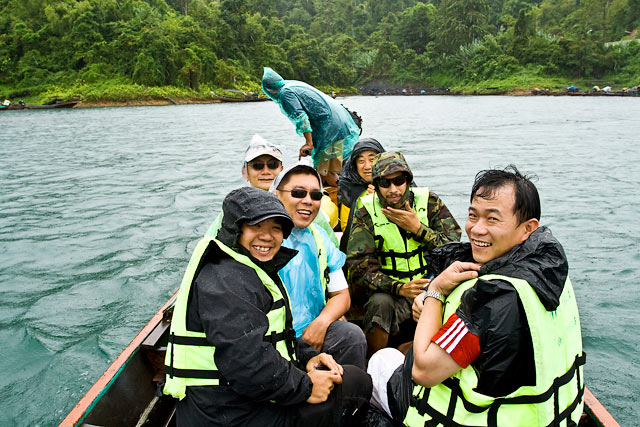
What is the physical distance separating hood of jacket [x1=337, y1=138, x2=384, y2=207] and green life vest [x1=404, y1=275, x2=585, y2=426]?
2.42 meters

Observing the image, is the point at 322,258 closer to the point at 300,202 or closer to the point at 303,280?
the point at 303,280

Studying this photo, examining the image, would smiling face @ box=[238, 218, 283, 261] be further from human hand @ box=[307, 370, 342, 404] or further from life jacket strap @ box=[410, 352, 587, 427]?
life jacket strap @ box=[410, 352, 587, 427]

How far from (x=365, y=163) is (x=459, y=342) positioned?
2.65 m

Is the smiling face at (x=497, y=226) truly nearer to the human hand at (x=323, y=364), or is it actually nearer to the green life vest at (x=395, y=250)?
the human hand at (x=323, y=364)

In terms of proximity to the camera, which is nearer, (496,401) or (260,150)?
(496,401)

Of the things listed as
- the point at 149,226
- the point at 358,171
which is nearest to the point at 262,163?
the point at 358,171

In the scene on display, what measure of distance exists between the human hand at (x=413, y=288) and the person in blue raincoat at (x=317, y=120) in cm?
273

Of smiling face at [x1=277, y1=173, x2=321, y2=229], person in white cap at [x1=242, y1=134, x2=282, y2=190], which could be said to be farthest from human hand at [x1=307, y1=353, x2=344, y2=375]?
person in white cap at [x1=242, y1=134, x2=282, y2=190]

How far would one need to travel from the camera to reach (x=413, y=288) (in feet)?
9.08

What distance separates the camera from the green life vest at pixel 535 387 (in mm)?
1357

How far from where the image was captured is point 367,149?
385 cm

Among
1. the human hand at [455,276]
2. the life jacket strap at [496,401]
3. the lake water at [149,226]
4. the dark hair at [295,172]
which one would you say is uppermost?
the dark hair at [295,172]

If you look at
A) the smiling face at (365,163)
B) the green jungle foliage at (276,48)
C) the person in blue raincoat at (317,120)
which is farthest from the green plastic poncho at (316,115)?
the green jungle foliage at (276,48)

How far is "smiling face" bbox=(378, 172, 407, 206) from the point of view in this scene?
2.94 m
